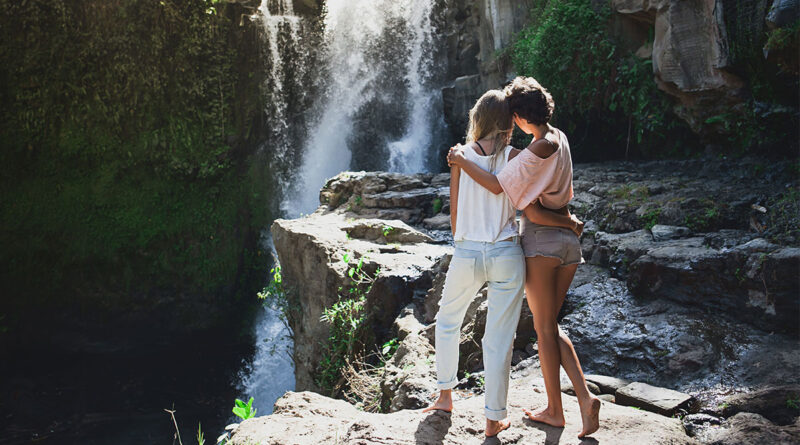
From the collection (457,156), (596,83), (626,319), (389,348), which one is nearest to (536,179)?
(457,156)

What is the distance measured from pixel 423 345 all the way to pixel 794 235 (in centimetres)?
326

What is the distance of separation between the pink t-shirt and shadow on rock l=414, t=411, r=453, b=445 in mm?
1112

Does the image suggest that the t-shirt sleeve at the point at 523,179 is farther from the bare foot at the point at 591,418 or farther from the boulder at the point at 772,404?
the boulder at the point at 772,404

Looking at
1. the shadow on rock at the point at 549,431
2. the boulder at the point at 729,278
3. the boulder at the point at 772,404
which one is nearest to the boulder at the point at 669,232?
the boulder at the point at 729,278

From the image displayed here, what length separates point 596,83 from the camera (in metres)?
9.72

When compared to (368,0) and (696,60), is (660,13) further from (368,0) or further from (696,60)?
(368,0)

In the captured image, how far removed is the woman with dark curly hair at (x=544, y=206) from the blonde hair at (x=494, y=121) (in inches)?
1.6

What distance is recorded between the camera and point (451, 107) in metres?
13.6

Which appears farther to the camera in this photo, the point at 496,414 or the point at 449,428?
the point at 449,428

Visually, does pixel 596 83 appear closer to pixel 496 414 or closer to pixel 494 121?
pixel 494 121

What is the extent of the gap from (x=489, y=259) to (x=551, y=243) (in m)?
0.29

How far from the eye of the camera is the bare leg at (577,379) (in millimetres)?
2533

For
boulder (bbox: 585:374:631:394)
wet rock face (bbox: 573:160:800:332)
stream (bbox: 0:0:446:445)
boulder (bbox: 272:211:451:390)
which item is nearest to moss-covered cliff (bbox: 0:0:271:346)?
stream (bbox: 0:0:446:445)

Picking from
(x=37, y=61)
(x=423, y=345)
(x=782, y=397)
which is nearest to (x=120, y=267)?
(x=37, y=61)
